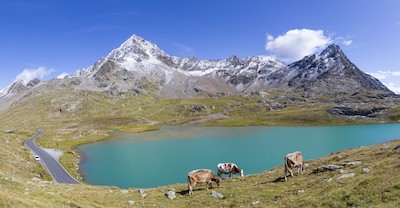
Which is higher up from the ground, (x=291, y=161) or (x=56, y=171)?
(x=291, y=161)

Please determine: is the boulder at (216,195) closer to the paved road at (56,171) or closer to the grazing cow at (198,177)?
the grazing cow at (198,177)

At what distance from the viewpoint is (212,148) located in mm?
130875

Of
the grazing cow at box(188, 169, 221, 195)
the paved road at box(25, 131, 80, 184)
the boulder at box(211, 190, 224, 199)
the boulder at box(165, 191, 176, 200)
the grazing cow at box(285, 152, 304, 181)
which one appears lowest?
the paved road at box(25, 131, 80, 184)

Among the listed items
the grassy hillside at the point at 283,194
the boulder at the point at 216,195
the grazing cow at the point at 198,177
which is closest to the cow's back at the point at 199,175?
the grazing cow at the point at 198,177

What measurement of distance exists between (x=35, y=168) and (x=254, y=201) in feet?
265

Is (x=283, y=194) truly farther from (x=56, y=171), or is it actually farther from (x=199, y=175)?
(x=56, y=171)

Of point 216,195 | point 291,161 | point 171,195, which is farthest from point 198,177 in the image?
point 291,161

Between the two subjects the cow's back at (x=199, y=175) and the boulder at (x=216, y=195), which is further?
the cow's back at (x=199, y=175)

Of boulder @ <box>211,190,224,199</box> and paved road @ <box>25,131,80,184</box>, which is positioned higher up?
boulder @ <box>211,190,224,199</box>

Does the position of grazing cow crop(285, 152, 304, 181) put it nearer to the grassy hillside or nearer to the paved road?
the grassy hillside

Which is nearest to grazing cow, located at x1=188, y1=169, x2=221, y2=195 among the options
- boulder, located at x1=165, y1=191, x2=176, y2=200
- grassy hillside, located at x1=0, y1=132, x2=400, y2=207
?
grassy hillside, located at x1=0, y1=132, x2=400, y2=207

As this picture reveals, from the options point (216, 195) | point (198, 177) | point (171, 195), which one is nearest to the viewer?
point (216, 195)

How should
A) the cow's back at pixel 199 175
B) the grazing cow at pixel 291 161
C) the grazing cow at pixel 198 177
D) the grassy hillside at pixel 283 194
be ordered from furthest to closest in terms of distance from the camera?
the grazing cow at pixel 291 161, the cow's back at pixel 199 175, the grazing cow at pixel 198 177, the grassy hillside at pixel 283 194

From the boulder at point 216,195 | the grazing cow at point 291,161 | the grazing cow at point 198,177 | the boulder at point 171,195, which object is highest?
the grazing cow at point 291,161
